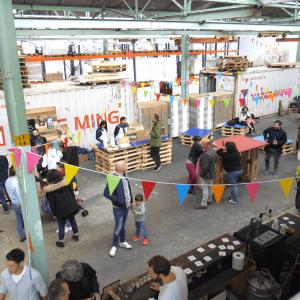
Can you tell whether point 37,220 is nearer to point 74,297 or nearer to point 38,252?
point 38,252

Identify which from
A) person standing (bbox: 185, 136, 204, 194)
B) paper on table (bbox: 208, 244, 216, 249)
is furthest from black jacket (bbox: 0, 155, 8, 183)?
paper on table (bbox: 208, 244, 216, 249)

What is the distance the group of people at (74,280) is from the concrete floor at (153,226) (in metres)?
1.94

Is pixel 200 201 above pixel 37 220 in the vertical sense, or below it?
below

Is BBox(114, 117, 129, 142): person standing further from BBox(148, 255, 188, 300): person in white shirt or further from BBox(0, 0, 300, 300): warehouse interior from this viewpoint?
BBox(148, 255, 188, 300): person in white shirt

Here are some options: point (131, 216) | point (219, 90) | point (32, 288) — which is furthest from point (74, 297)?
point (219, 90)

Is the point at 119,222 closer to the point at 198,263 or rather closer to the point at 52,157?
the point at 198,263

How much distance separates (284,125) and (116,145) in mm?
10097

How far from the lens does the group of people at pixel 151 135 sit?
10594 mm

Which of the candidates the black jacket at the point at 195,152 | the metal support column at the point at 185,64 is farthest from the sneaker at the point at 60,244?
the metal support column at the point at 185,64

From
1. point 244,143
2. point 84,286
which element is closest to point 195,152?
point 244,143

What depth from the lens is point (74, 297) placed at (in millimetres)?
4035

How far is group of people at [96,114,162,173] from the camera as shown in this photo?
34.8 ft

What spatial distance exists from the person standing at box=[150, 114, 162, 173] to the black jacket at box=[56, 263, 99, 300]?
6.79m

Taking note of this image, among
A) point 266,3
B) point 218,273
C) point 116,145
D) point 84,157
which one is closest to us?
point 218,273
